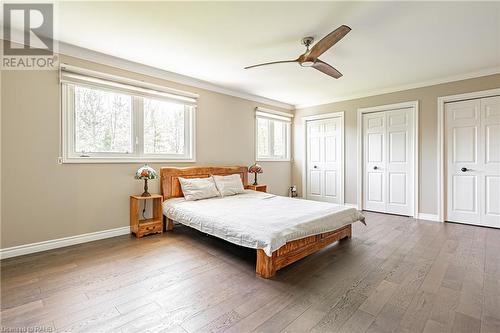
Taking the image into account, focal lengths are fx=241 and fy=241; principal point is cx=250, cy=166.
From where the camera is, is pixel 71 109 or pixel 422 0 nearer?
pixel 422 0

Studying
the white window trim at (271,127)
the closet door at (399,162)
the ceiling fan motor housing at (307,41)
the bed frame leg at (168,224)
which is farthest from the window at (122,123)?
the closet door at (399,162)

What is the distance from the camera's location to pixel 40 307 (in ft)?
5.86

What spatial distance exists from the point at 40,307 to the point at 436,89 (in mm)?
5964

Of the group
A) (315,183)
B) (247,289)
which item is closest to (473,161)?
(315,183)

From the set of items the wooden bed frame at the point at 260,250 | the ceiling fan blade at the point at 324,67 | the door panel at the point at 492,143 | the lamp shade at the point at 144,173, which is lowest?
the wooden bed frame at the point at 260,250

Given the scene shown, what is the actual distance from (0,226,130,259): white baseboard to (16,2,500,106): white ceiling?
2439mm

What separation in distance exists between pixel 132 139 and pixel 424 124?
5030 millimetres

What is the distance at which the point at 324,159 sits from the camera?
5855mm

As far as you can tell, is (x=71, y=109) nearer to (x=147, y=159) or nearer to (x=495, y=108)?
(x=147, y=159)

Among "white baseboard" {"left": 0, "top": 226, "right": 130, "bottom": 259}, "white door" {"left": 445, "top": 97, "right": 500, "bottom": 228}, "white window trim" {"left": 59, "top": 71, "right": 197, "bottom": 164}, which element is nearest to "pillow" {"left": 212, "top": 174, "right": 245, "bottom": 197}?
"white window trim" {"left": 59, "top": 71, "right": 197, "bottom": 164}

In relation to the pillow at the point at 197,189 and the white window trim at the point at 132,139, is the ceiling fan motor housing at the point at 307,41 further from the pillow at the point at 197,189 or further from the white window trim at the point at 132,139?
the pillow at the point at 197,189

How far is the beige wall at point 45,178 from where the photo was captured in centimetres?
268

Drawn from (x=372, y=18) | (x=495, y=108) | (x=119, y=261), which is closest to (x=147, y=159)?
(x=119, y=261)

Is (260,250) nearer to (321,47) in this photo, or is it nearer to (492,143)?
(321,47)
